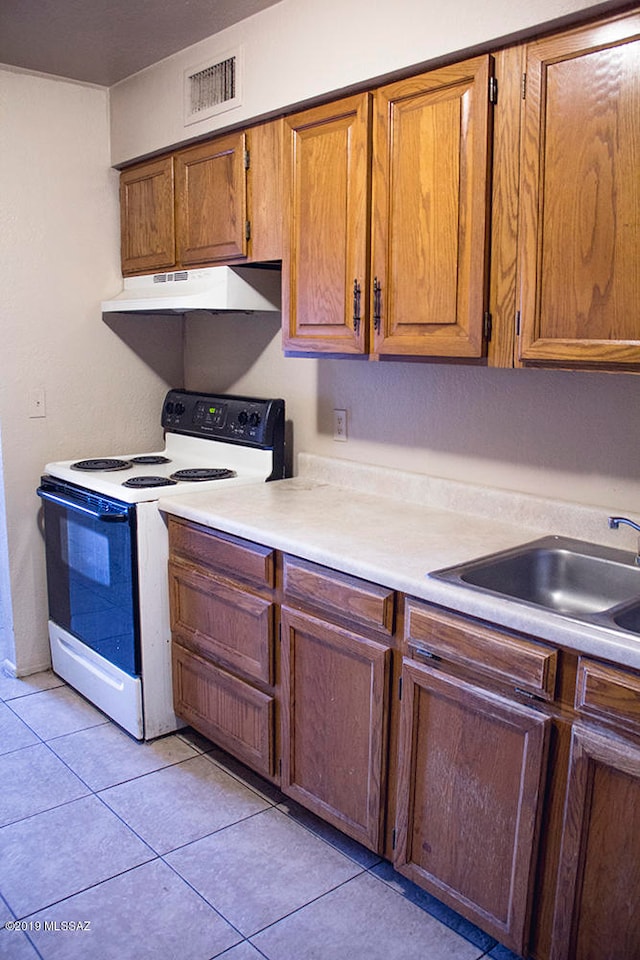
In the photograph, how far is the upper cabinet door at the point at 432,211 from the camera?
1.88 meters

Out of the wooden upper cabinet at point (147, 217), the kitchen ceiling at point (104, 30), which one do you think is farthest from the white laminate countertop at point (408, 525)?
the kitchen ceiling at point (104, 30)

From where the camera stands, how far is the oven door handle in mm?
2545

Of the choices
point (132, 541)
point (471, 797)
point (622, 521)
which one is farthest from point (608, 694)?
point (132, 541)

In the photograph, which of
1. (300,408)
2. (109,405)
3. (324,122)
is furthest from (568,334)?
(109,405)

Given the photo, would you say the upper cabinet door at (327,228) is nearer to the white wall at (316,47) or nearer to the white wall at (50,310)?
the white wall at (316,47)

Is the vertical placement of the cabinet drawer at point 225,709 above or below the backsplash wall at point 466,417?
below

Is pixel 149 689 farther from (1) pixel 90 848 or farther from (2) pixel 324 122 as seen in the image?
(2) pixel 324 122

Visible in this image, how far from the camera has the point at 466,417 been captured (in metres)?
2.39

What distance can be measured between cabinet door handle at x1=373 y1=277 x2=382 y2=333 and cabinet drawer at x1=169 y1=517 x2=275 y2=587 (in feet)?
2.23

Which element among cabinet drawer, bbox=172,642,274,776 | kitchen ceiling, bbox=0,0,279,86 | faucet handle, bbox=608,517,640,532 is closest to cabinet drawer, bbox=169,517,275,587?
cabinet drawer, bbox=172,642,274,776

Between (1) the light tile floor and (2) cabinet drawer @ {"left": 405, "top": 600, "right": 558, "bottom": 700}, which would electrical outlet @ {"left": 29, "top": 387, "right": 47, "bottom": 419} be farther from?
(2) cabinet drawer @ {"left": 405, "top": 600, "right": 558, "bottom": 700}

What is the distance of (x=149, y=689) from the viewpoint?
8.70 feet

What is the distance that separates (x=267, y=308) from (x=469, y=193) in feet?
3.59

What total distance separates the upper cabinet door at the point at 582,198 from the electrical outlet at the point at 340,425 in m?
1.04
